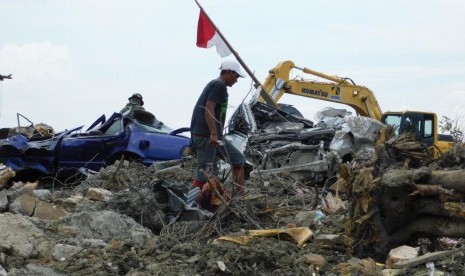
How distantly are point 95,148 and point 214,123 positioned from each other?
549 centimetres

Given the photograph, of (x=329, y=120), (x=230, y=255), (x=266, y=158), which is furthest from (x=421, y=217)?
(x=329, y=120)

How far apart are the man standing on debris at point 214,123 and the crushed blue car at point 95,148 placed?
15.0 feet

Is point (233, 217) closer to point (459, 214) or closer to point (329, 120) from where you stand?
point (459, 214)

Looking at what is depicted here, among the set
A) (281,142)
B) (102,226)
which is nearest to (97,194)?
(102,226)

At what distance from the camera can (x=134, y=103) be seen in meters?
15.0

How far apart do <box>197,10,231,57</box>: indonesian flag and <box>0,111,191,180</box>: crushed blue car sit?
1.63 m

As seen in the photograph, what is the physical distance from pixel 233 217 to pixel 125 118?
697 centimetres

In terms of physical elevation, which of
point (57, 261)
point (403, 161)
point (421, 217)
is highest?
point (403, 161)

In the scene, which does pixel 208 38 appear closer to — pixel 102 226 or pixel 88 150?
pixel 88 150

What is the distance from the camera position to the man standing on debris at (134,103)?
561 inches

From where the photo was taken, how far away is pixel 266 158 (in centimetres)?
1215

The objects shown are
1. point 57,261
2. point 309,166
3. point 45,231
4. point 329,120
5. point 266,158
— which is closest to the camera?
point 57,261

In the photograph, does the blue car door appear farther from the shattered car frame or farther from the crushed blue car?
the shattered car frame

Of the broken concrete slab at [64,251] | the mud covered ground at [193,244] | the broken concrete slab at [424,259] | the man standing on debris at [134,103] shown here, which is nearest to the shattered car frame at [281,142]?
the man standing on debris at [134,103]
